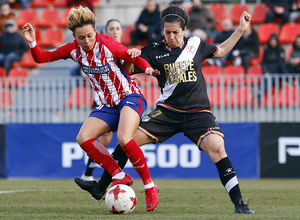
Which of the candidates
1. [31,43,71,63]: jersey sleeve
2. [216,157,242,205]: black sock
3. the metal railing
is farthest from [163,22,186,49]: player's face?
the metal railing

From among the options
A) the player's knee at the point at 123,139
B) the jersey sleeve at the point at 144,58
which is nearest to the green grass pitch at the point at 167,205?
the player's knee at the point at 123,139

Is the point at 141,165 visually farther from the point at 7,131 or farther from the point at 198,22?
the point at 198,22

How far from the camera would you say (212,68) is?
1328 cm

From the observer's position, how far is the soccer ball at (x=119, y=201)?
233 inches

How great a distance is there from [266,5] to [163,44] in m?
10.0

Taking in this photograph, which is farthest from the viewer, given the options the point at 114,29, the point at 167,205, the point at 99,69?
A: the point at 114,29

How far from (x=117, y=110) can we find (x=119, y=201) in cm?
109

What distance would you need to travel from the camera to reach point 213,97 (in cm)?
1188

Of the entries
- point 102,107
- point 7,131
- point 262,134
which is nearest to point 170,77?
point 102,107

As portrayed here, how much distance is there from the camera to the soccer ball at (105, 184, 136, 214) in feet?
19.4

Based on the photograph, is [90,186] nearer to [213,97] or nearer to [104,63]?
[104,63]

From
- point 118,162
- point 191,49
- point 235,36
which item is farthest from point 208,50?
point 118,162

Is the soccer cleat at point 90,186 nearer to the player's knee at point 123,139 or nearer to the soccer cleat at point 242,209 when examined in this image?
the player's knee at point 123,139

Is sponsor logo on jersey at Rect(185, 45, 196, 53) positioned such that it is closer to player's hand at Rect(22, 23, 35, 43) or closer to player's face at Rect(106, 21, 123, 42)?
player's hand at Rect(22, 23, 35, 43)
